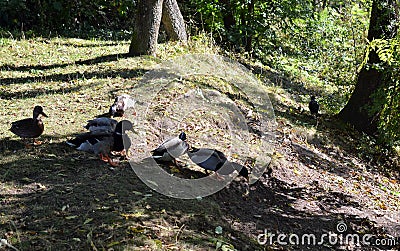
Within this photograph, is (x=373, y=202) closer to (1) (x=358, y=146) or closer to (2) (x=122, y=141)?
(1) (x=358, y=146)

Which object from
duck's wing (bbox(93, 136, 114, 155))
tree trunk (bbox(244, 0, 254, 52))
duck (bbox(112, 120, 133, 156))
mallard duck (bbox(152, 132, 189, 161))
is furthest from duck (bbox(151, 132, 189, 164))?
tree trunk (bbox(244, 0, 254, 52))

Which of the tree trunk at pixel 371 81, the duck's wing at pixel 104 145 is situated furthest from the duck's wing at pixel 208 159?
the tree trunk at pixel 371 81

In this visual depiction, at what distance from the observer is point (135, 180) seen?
18.2 feet

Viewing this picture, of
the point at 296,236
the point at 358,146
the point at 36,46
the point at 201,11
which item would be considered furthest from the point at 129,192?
the point at 201,11

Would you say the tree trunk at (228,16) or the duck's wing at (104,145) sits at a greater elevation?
the tree trunk at (228,16)

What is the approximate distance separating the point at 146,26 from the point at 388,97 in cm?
525

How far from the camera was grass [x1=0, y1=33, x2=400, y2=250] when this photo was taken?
446 cm

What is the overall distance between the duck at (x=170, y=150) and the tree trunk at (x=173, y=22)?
6732mm

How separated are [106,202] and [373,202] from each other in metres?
4.60

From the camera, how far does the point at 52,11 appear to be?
45.7ft

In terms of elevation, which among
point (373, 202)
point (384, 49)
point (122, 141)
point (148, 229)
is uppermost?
point (384, 49)

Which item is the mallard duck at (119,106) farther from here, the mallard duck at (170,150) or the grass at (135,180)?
the mallard duck at (170,150)

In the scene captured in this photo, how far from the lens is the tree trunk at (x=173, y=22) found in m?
12.1

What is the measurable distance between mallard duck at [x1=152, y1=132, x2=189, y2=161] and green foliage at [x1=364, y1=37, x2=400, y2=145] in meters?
4.91
